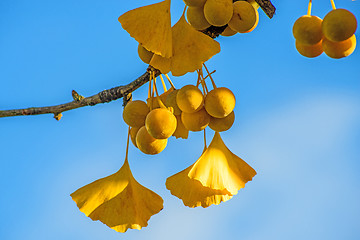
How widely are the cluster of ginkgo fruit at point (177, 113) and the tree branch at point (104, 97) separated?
7 centimetres

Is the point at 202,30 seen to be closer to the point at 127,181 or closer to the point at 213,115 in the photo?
the point at 213,115

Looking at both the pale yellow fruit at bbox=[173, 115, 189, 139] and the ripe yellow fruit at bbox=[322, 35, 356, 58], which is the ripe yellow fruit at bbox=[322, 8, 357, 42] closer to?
the ripe yellow fruit at bbox=[322, 35, 356, 58]

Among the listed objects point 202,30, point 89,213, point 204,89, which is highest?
point 202,30

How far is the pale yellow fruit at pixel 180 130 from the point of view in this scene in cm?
111

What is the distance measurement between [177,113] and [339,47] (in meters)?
0.42

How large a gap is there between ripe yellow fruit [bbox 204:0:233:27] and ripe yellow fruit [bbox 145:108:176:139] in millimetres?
225

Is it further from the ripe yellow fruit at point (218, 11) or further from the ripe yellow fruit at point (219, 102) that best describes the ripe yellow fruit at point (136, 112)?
the ripe yellow fruit at point (218, 11)

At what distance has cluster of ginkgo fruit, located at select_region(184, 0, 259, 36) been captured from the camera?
0.90 meters

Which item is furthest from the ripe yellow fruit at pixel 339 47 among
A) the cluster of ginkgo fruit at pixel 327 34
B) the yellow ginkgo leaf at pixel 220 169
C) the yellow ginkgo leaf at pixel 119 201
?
the yellow ginkgo leaf at pixel 119 201

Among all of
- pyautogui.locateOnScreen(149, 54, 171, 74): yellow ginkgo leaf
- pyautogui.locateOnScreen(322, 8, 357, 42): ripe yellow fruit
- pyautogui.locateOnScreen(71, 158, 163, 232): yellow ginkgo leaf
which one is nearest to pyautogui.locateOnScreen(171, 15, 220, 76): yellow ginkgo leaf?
pyautogui.locateOnScreen(149, 54, 171, 74): yellow ginkgo leaf

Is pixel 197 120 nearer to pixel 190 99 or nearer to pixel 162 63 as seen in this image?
pixel 190 99

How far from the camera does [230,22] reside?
3.14 ft

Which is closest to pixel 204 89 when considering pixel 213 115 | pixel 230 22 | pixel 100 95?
pixel 213 115

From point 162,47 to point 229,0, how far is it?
0.17 m
